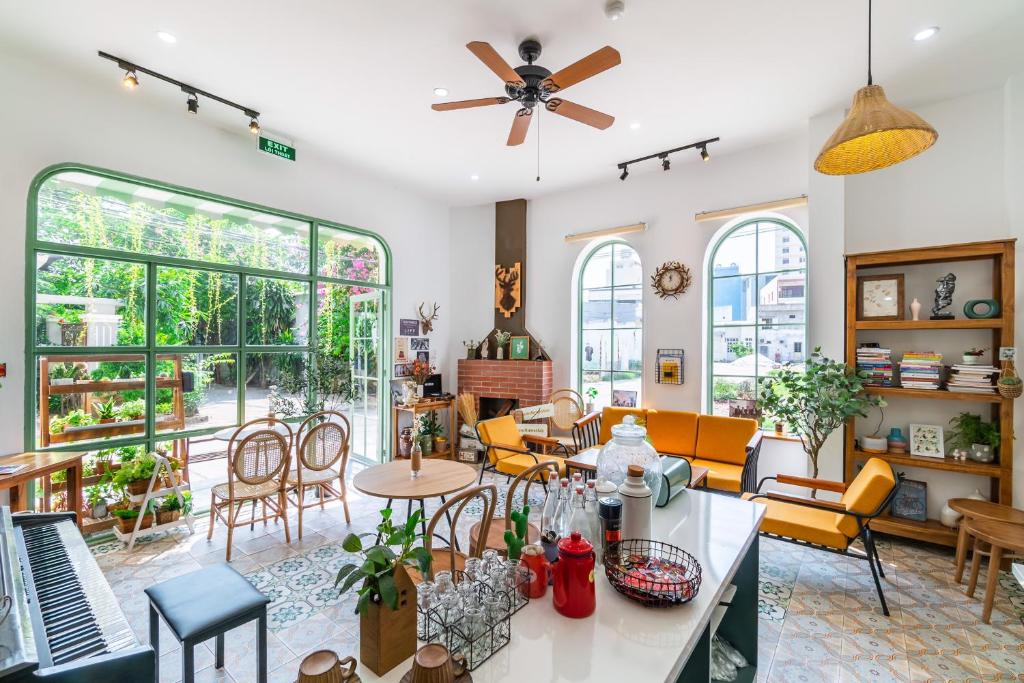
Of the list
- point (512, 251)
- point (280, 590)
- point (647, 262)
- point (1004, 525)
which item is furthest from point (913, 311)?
point (280, 590)

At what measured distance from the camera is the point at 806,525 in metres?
2.60

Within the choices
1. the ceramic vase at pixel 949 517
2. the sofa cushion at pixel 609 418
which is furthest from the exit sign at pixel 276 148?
the ceramic vase at pixel 949 517

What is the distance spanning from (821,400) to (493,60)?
328cm

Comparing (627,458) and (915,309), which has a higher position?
(915,309)

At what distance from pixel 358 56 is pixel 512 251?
10.5ft

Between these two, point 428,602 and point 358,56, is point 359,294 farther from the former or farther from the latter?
point 428,602

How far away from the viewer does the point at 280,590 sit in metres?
2.71

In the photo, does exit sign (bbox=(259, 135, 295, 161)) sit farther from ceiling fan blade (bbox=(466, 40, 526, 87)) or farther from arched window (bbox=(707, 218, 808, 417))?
arched window (bbox=(707, 218, 808, 417))

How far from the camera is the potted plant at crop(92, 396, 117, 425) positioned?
132 inches

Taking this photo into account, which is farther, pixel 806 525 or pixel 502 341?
pixel 502 341

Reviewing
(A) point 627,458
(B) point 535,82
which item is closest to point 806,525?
(A) point 627,458

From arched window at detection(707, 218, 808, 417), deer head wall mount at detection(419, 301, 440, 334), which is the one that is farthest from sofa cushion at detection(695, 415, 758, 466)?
deer head wall mount at detection(419, 301, 440, 334)

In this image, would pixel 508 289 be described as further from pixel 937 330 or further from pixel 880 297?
pixel 937 330

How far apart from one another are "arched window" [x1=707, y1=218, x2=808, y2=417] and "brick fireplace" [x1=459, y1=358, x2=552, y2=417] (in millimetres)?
1839
